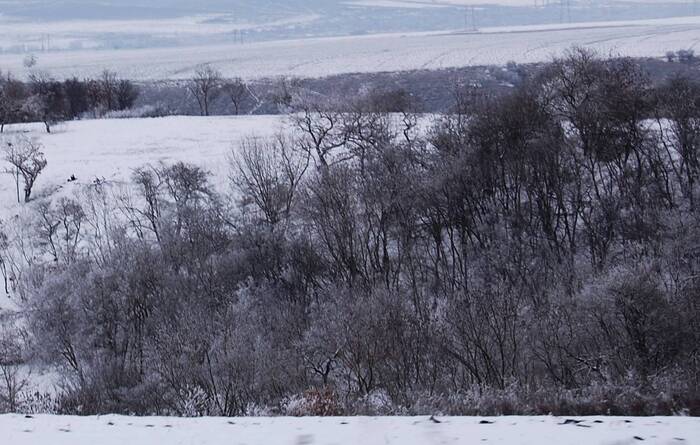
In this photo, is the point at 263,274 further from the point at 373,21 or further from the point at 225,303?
the point at 373,21

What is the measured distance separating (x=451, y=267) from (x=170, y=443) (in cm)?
2382

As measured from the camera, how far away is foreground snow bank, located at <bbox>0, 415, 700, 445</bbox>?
7.42m

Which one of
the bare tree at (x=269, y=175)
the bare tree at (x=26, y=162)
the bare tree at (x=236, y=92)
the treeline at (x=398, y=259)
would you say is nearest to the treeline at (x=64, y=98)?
the bare tree at (x=236, y=92)

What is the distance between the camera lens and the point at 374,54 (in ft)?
291

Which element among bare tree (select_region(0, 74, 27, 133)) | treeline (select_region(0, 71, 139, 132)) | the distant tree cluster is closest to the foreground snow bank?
bare tree (select_region(0, 74, 27, 133))

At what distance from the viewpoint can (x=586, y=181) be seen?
34.2m

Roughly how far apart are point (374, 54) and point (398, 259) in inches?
2421

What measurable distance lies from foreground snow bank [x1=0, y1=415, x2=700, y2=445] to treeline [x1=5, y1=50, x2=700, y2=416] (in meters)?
5.20

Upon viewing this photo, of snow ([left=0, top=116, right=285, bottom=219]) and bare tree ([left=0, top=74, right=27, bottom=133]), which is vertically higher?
bare tree ([left=0, top=74, right=27, bottom=133])

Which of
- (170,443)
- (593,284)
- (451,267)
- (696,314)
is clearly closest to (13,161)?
(451,267)

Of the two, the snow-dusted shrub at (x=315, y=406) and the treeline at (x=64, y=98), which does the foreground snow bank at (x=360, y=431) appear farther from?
the treeline at (x=64, y=98)

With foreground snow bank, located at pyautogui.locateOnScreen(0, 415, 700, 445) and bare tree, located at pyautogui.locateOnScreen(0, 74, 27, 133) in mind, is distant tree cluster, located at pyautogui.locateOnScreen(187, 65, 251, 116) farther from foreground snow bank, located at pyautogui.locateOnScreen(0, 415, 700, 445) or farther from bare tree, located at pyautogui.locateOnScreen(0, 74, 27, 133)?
foreground snow bank, located at pyautogui.locateOnScreen(0, 415, 700, 445)

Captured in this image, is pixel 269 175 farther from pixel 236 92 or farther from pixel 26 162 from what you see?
→ pixel 236 92

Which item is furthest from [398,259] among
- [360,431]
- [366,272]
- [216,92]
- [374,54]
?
[374,54]
